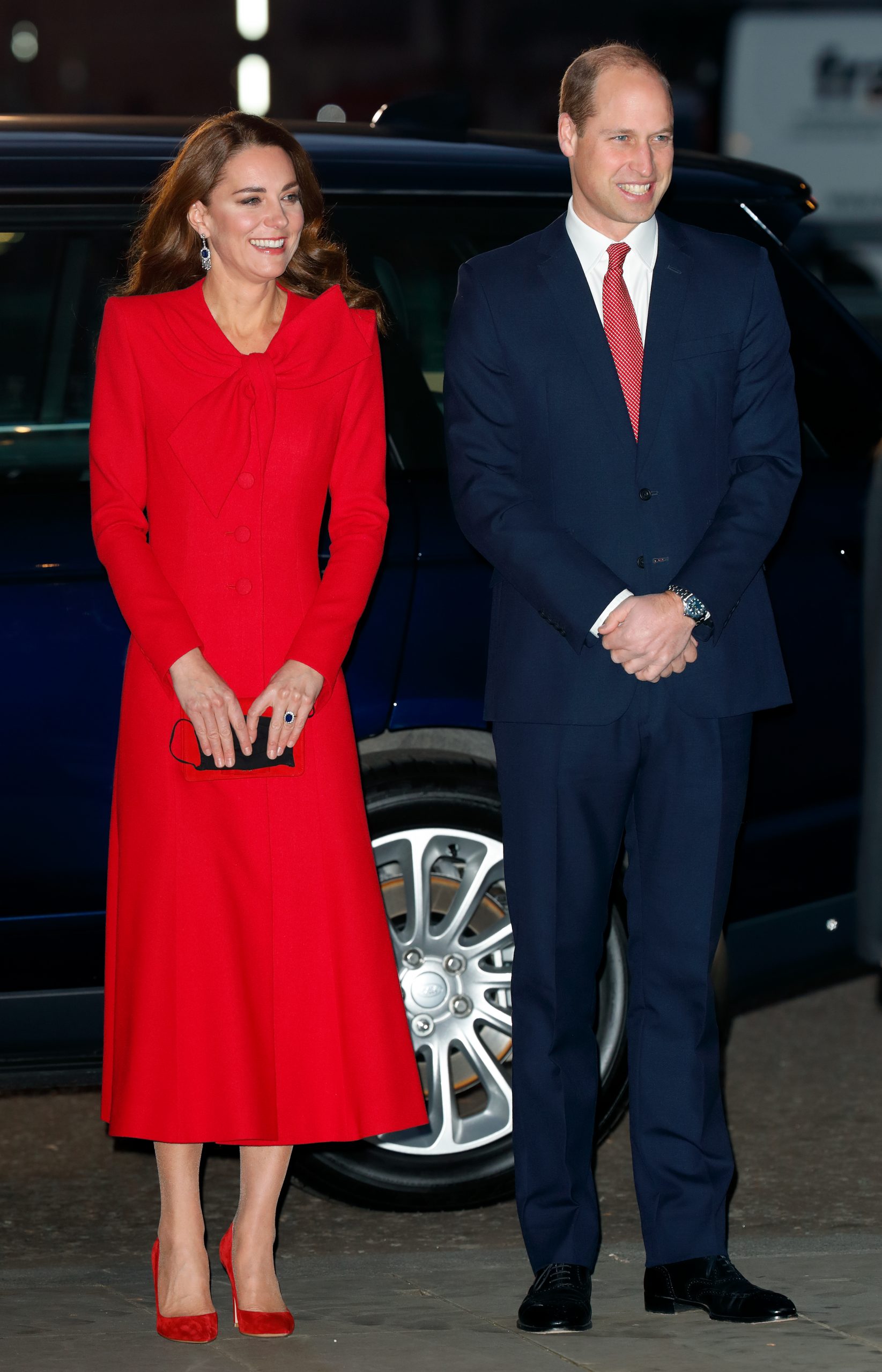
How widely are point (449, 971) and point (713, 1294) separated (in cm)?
97

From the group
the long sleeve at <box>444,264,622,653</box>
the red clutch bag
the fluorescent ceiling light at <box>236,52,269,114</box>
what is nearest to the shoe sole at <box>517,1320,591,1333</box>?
the red clutch bag

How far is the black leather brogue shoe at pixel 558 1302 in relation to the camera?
3764 millimetres

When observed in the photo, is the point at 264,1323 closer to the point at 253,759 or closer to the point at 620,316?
the point at 253,759

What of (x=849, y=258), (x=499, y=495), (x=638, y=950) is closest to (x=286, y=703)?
(x=499, y=495)

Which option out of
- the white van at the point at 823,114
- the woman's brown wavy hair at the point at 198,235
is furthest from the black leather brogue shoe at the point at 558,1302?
the white van at the point at 823,114

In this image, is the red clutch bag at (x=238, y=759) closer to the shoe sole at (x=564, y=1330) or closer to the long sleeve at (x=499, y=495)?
the long sleeve at (x=499, y=495)

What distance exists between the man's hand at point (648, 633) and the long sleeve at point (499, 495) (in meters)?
0.04

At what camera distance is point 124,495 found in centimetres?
379

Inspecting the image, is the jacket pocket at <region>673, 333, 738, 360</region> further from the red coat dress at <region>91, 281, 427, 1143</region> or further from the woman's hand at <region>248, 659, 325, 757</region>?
the woman's hand at <region>248, 659, 325, 757</region>

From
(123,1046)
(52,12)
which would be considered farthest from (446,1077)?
(52,12)

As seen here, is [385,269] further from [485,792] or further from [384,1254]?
[384,1254]

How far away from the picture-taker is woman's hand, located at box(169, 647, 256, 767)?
3.68m

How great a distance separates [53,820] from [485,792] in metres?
0.89

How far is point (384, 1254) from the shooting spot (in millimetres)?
4379
